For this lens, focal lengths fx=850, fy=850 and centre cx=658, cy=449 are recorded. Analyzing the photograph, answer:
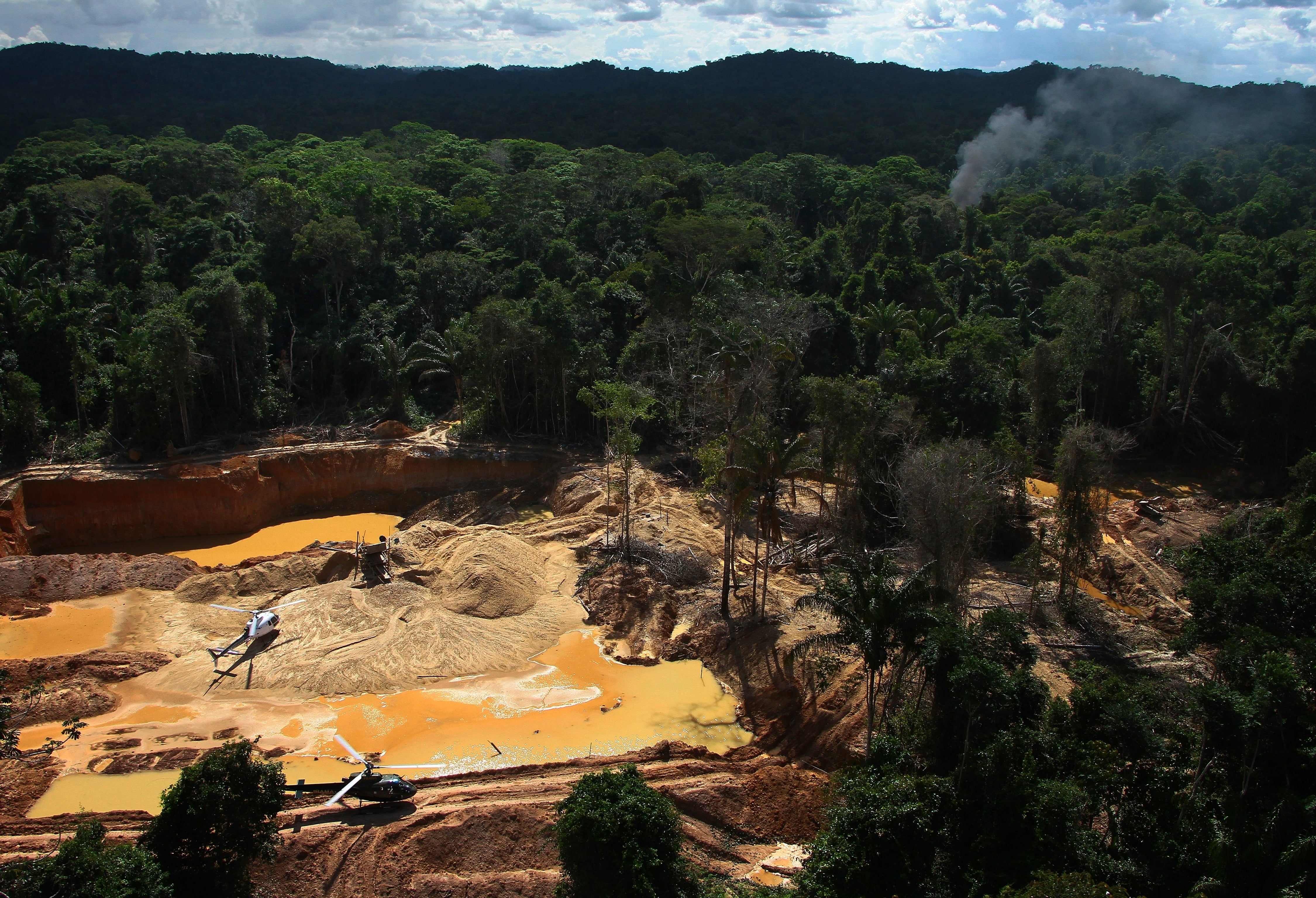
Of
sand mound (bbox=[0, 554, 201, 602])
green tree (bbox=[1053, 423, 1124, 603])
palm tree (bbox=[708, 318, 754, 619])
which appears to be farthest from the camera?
sand mound (bbox=[0, 554, 201, 602])

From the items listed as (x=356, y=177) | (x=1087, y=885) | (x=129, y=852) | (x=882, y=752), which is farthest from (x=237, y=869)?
(x=356, y=177)

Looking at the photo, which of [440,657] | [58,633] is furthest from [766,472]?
[58,633]

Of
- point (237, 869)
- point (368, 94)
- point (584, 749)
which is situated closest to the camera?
point (237, 869)

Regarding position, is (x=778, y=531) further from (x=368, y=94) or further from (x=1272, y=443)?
(x=368, y=94)

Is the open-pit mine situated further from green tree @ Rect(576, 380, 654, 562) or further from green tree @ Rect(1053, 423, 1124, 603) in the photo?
green tree @ Rect(1053, 423, 1124, 603)

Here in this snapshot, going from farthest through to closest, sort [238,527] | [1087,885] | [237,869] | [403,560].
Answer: [238,527] → [403,560] → [237,869] → [1087,885]

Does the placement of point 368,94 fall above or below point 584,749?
above

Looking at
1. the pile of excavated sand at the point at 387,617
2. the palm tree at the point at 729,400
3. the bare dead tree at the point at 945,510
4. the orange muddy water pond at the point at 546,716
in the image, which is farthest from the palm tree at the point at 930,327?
the orange muddy water pond at the point at 546,716

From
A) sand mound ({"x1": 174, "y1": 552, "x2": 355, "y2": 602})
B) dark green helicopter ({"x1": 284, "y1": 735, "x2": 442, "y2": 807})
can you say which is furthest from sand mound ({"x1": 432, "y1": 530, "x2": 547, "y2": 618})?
dark green helicopter ({"x1": 284, "y1": 735, "x2": 442, "y2": 807})
